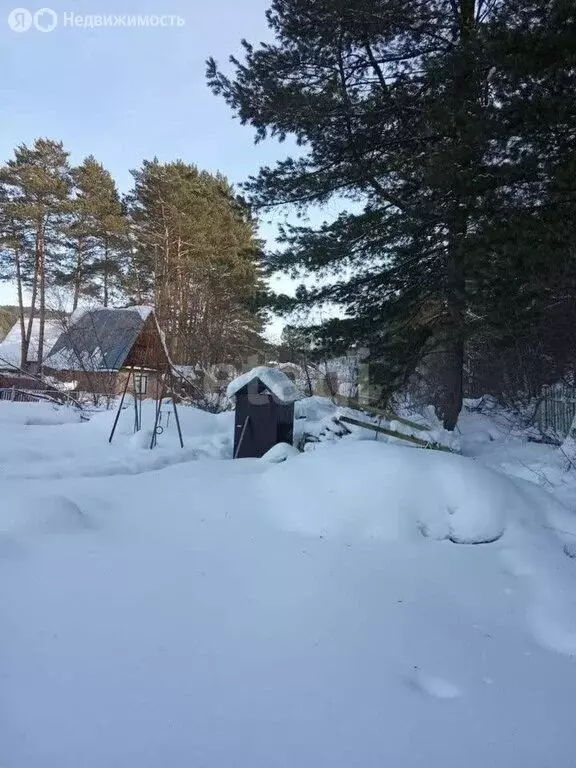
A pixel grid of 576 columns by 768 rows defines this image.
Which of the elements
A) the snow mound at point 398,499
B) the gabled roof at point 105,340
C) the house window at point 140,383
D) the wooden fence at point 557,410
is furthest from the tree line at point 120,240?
the snow mound at point 398,499

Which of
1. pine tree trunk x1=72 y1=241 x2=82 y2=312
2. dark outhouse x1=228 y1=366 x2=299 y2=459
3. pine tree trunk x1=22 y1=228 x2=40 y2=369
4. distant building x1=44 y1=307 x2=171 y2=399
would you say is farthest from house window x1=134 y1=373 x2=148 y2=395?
pine tree trunk x1=22 y1=228 x2=40 y2=369

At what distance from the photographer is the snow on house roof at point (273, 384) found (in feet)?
24.7

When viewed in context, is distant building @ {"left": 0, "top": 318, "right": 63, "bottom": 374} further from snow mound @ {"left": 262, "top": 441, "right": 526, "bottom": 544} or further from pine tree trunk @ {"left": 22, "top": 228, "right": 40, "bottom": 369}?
snow mound @ {"left": 262, "top": 441, "right": 526, "bottom": 544}

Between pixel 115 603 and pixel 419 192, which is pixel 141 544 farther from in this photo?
pixel 419 192

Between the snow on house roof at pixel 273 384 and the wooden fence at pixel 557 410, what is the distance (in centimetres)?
582

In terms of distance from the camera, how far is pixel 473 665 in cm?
235

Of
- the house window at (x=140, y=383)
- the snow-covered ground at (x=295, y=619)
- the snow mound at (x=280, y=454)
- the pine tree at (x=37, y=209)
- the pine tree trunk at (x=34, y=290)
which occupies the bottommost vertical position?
the snow-covered ground at (x=295, y=619)

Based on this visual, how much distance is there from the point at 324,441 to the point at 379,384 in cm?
258

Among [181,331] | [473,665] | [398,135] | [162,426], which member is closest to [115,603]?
[473,665]

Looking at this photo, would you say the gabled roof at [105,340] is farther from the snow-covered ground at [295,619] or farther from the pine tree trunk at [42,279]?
the snow-covered ground at [295,619]

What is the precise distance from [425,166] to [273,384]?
378cm

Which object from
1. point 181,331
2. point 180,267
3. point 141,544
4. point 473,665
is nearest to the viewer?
point 473,665

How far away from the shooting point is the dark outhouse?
7.62m

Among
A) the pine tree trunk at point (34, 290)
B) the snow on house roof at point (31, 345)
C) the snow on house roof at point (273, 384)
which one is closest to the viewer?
the snow on house roof at point (273, 384)
